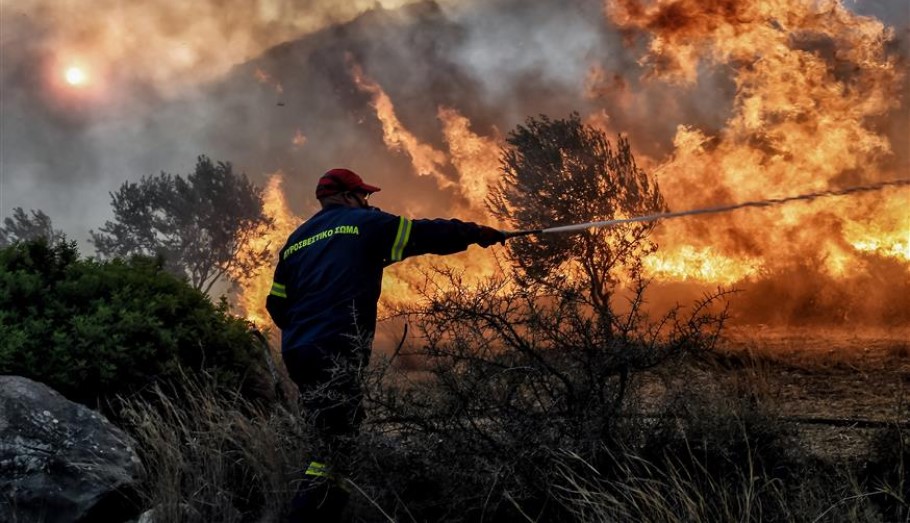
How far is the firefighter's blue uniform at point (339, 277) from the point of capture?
423cm

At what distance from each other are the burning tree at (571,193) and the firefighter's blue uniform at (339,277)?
10636mm

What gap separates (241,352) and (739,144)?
551 inches

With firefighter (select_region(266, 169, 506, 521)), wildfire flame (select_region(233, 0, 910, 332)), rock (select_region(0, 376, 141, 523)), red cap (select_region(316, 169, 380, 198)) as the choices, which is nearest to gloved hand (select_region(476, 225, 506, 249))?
firefighter (select_region(266, 169, 506, 521))

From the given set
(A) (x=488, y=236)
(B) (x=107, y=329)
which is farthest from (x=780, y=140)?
(B) (x=107, y=329)

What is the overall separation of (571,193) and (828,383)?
24.6 ft

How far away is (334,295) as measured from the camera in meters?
4.33

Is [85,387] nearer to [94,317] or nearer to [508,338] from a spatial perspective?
[94,317]

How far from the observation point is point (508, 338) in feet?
13.1

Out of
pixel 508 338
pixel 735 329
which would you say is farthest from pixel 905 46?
pixel 508 338

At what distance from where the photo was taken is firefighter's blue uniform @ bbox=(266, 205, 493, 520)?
423 centimetres

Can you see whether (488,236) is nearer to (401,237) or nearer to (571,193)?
(401,237)

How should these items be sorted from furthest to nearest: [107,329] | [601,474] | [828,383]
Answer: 1. [828,383]
2. [107,329]
3. [601,474]

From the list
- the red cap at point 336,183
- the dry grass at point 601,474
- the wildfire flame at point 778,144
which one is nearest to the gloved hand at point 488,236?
the red cap at point 336,183

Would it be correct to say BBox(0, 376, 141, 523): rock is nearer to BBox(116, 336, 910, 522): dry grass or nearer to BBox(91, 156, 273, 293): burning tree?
BBox(116, 336, 910, 522): dry grass
